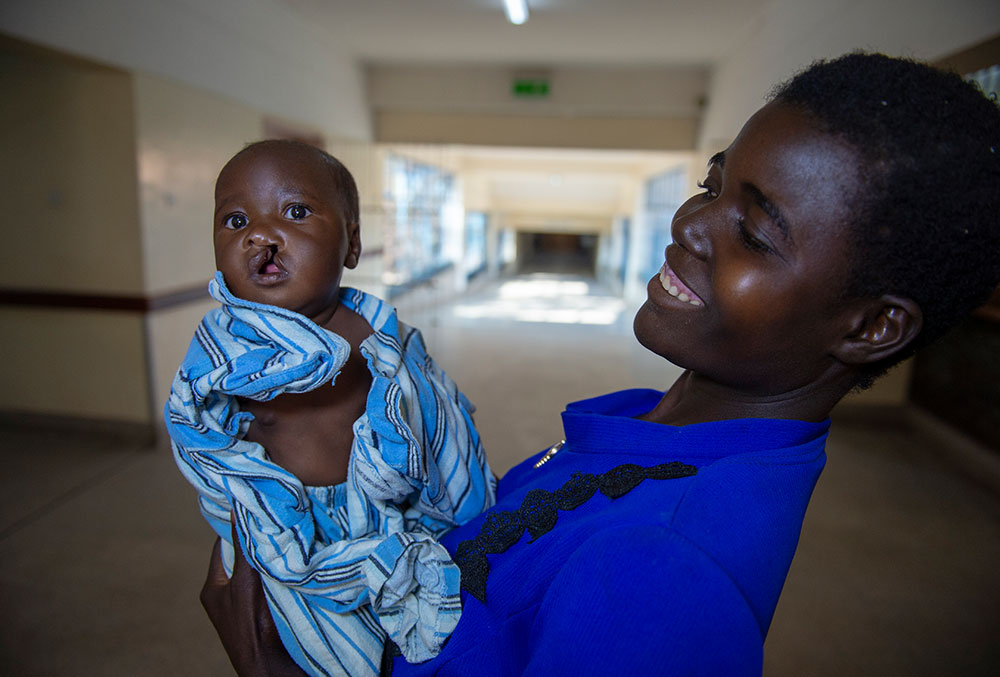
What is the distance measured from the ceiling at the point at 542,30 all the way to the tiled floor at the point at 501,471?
3.08 metres

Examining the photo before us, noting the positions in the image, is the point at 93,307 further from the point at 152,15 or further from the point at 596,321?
the point at 596,321

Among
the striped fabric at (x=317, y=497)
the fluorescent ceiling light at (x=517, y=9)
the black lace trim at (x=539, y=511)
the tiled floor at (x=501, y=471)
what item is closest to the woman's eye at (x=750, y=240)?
the black lace trim at (x=539, y=511)

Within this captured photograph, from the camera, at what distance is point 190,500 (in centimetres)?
307

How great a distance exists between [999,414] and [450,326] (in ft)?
18.1

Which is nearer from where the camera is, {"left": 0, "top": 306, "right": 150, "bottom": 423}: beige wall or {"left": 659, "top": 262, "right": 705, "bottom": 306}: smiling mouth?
{"left": 659, "top": 262, "right": 705, "bottom": 306}: smiling mouth

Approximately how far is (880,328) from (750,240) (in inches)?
6.6

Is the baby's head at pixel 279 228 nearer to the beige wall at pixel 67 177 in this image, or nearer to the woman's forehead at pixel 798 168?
the woman's forehead at pixel 798 168

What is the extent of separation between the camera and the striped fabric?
0.77 metres

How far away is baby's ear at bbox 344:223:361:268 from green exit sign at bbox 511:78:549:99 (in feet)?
18.4

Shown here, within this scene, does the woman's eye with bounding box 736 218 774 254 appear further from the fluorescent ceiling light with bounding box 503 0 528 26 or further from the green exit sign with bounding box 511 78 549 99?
the green exit sign with bounding box 511 78 549 99

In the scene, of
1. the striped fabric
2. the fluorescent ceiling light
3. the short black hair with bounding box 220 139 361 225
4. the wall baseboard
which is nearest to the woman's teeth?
the striped fabric

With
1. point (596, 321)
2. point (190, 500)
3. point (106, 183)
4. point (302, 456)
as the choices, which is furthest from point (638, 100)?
point (302, 456)

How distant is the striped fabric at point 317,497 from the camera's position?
77 cm

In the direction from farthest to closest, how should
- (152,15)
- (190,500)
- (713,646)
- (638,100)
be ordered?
(638,100) → (152,15) → (190,500) → (713,646)
